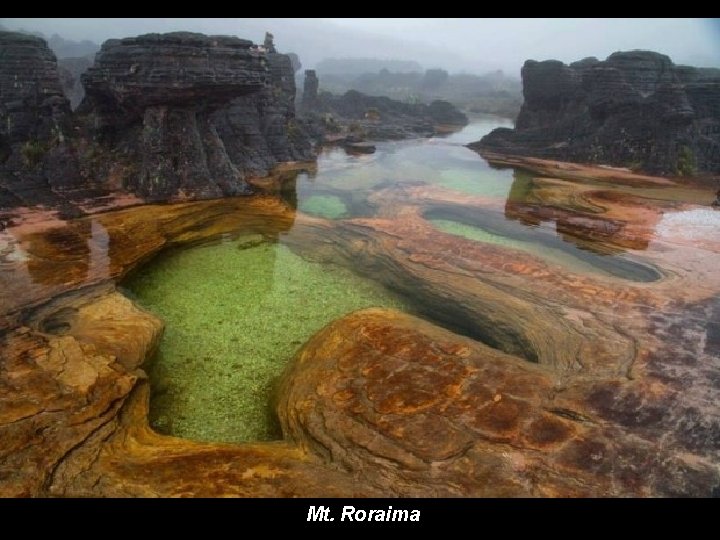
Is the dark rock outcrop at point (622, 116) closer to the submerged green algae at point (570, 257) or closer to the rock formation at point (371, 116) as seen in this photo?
the rock formation at point (371, 116)

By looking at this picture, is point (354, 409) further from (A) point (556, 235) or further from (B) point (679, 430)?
(A) point (556, 235)

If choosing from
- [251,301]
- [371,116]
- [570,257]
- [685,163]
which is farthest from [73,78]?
[685,163]

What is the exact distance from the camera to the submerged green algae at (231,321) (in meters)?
7.06

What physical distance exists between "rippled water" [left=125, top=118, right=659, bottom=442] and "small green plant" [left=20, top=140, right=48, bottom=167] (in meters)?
8.54

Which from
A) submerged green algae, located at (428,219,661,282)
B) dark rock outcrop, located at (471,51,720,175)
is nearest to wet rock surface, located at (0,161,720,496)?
submerged green algae, located at (428,219,661,282)

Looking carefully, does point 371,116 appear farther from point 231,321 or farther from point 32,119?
point 231,321

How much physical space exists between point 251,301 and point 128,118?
473 inches

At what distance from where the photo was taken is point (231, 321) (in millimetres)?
9492

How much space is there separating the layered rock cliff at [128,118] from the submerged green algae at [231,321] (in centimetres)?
579

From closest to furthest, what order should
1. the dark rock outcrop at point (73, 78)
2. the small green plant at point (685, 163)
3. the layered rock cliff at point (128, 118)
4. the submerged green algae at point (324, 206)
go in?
the layered rock cliff at point (128, 118)
the submerged green algae at point (324, 206)
the small green plant at point (685, 163)
the dark rock outcrop at point (73, 78)

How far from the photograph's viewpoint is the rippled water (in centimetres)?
721

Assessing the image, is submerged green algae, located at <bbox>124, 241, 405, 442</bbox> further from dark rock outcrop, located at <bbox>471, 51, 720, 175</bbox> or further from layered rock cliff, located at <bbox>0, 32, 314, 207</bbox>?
dark rock outcrop, located at <bbox>471, 51, 720, 175</bbox>

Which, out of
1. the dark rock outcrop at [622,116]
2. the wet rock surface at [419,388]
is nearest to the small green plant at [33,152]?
the wet rock surface at [419,388]
